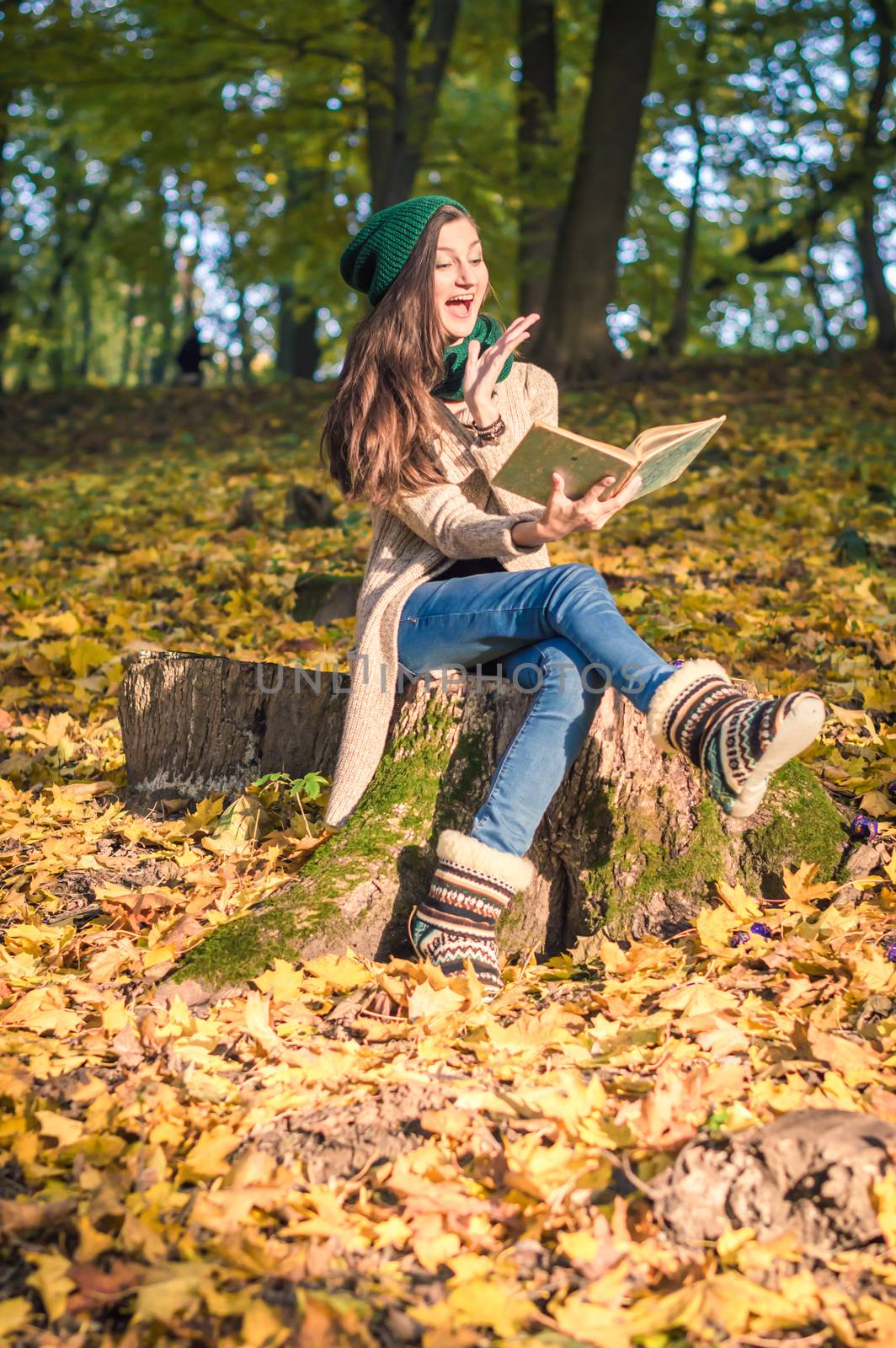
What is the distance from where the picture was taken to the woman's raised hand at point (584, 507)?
275cm

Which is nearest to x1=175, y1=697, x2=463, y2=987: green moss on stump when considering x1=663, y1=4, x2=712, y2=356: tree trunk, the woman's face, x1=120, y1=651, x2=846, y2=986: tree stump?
x1=120, y1=651, x2=846, y2=986: tree stump

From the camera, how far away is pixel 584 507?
9.06 feet

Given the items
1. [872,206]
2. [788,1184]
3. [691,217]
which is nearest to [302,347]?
[691,217]

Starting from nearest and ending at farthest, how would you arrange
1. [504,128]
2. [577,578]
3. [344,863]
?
[577,578] < [344,863] < [504,128]

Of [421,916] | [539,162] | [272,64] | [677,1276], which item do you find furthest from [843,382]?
[677,1276]

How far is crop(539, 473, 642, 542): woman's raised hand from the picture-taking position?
2748mm

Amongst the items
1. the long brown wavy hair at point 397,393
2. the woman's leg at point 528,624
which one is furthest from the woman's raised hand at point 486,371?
the woman's leg at point 528,624

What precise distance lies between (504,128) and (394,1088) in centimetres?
1643

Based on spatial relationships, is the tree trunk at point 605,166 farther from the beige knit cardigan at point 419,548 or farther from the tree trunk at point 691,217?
the beige knit cardigan at point 419,548

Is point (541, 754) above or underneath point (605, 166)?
underneath

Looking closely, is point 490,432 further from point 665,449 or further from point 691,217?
point 691,217

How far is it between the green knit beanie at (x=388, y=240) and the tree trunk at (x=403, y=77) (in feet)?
24.5

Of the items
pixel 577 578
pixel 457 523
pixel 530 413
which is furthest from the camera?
pixel 530 413

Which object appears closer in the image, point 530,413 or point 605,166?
point 530,413
